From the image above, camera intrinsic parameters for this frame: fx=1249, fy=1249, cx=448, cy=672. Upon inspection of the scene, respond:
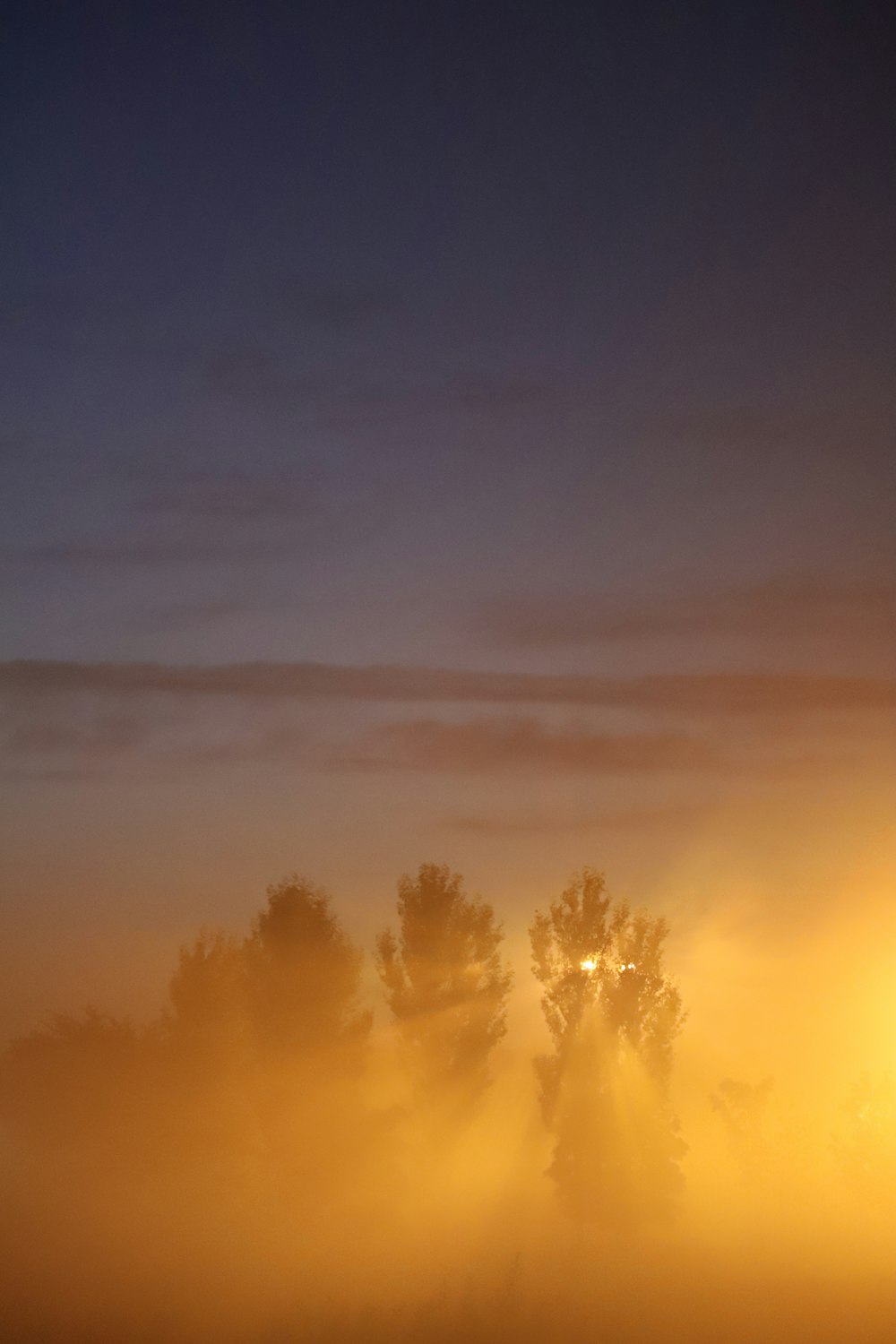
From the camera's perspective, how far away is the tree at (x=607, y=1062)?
24.5m

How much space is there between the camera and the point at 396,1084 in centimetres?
2583

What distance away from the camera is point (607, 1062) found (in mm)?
26250

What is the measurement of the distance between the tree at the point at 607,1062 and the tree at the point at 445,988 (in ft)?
3.97

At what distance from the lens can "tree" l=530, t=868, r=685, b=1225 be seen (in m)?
24.5

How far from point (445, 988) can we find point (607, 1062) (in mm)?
3739

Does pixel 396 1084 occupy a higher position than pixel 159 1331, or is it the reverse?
pixel 396 1084

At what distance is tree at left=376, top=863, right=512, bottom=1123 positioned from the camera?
25.9 metres

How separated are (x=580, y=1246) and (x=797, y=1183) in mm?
5334

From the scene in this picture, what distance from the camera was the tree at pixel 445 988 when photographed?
25.9 metres

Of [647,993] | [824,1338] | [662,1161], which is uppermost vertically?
[647,993]

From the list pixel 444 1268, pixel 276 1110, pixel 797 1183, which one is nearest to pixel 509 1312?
pixel 444 1268

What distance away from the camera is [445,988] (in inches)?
1067

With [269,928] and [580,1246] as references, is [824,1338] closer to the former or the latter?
[580,1246]

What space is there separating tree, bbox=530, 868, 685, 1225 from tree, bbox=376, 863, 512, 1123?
1.21 metres
